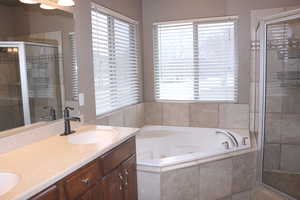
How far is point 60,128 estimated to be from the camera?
1.91 meters

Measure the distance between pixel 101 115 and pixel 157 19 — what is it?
1789 mm

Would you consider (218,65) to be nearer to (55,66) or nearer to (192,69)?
(192,69)

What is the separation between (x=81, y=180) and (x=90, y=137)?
674mm

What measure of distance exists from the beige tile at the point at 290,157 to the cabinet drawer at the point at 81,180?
253 centimetres

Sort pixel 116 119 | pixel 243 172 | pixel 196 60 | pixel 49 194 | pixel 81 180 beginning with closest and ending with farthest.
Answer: pixel 49 194, pixel 81 180, pixel 243 172, pixel 116 119, pixel 196 60

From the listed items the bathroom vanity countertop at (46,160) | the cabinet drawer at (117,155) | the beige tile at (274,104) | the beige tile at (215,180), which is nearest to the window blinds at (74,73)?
the bathroom vanity countertop at (46,160)

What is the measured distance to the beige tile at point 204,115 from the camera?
3338mm

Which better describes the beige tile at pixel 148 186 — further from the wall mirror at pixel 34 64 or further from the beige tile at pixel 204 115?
the beige tile at pixel 204 115

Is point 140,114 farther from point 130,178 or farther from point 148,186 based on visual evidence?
point 130,178

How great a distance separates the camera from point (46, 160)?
49.4 inches

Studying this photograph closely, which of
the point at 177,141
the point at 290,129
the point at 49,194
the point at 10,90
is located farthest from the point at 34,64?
the point at 290,129

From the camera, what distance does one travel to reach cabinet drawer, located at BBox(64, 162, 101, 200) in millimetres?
1167

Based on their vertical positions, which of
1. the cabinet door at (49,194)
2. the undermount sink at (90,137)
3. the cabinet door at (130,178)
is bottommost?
the cabinet door at (130,178)

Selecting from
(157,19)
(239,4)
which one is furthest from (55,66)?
(239,4)
